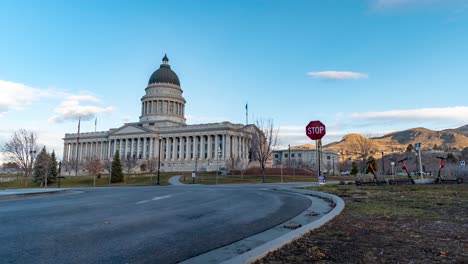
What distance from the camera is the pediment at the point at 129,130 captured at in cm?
11469

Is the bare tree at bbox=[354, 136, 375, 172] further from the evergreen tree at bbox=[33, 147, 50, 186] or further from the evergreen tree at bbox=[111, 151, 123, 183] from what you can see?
the evergreen tree at bbox=[33, 147, 50, 186]

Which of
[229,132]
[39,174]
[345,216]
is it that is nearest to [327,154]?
[229,132]

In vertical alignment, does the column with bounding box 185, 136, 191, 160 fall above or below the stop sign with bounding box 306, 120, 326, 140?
above

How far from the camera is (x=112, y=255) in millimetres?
5531

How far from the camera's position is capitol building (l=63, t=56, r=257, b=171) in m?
106

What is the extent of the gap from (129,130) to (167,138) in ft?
48.6

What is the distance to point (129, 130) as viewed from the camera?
118m

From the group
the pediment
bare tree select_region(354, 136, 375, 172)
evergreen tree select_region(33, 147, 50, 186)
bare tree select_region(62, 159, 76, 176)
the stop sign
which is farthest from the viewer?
the pediment

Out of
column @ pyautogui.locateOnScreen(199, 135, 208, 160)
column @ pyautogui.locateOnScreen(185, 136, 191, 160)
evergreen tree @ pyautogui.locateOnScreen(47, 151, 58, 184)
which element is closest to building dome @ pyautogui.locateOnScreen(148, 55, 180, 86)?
column @ pyautogui.locateOnScreen(185, 136, 191, 160)

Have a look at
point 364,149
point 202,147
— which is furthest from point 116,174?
point 364,149

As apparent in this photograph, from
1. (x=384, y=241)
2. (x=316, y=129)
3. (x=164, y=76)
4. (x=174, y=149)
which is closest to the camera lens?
(x=384, y=241)

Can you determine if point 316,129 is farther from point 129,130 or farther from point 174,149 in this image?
point 129,130

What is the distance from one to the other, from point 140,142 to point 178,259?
384 ft

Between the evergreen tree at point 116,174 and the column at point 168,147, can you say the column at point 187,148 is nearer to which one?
the column at point 168,147
